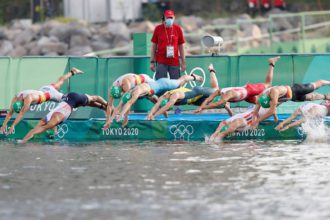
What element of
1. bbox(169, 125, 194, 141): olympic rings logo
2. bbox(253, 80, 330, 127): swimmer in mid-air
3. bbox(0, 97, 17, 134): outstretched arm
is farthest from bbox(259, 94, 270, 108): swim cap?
bbox(0, 97, 17, 134): outstretched arm

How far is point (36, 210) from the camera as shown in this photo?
1755 centimetres

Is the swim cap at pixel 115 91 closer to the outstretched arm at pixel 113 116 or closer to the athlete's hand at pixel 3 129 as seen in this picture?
the outstretched arm at pixel 113 116

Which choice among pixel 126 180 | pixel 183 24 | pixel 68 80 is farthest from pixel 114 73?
pixel 183 24

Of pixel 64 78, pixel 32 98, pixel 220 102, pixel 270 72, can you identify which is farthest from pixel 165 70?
pixel 32 98

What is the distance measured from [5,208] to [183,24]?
3613 cm

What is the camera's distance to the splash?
2569cm

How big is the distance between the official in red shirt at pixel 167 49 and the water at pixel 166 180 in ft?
8.12

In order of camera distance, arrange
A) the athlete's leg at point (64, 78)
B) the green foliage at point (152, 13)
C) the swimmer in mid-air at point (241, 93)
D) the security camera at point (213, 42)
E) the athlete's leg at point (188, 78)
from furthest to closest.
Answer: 1. the green foliage at point (152, 13)
2. the security camera at point (213, 42)
3. the athlete's leg at point (188, 78)
4. the athlete's leg at point (64, 78)
5. the swimmer in mid-air at point (241, 93)

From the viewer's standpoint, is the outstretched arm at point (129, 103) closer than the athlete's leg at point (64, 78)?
Yes

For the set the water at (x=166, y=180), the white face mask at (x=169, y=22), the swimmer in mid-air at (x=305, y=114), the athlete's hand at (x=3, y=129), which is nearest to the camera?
the water at (x=166, y=180)

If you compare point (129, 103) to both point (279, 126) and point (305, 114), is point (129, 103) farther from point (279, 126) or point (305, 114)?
point (305, 114)

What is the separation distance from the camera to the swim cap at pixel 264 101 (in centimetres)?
2552

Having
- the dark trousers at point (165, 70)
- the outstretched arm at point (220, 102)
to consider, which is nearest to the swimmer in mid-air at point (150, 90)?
the dark trousers at point (165, 70)

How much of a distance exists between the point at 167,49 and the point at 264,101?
3.03 meters
